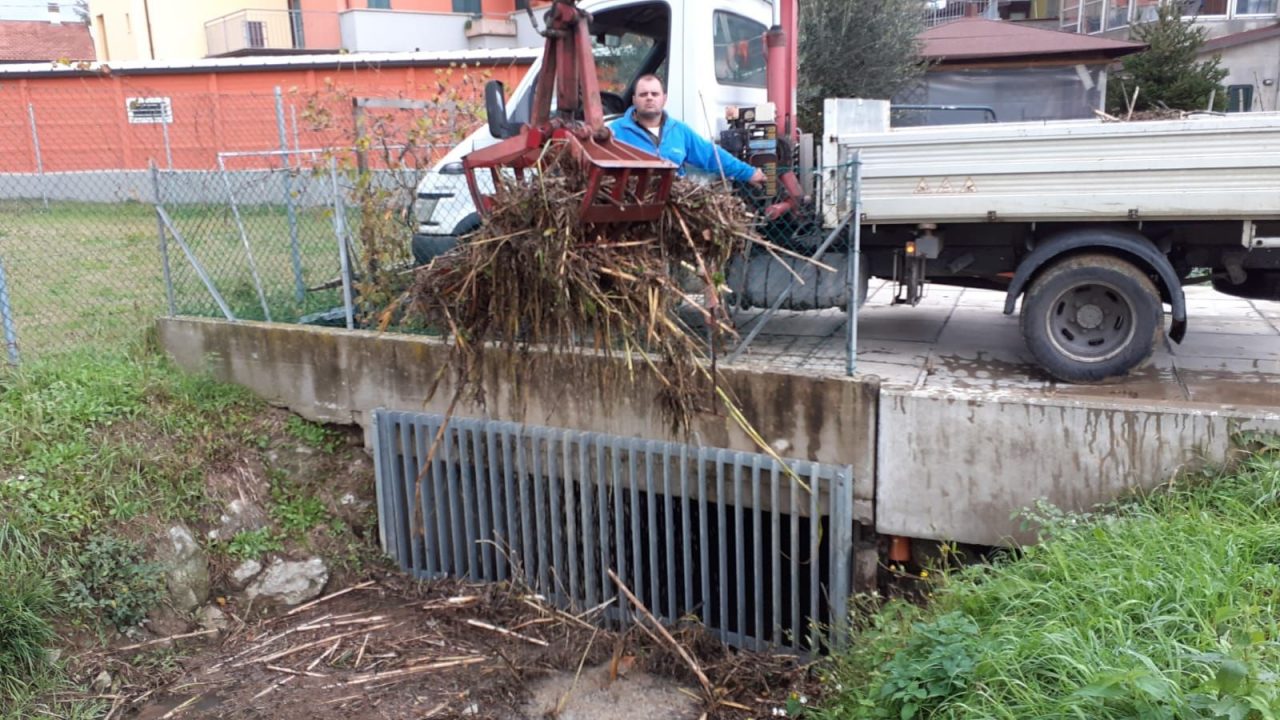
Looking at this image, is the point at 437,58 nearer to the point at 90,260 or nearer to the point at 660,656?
the point at 90,260

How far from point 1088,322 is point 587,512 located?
3209 mm

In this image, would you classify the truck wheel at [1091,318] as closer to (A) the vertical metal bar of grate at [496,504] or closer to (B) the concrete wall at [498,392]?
(B) the concrete wall at [498,392]

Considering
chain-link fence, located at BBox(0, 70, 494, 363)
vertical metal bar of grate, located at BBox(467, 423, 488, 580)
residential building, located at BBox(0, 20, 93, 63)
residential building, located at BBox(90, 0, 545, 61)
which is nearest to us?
vertical metal bar of grate, located at BBox(467, 423, 488, 580)

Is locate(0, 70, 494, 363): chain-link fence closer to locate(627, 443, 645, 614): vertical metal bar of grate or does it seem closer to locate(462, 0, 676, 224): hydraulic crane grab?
locate(627, 443, 645, 614): vertical metal bar of grate

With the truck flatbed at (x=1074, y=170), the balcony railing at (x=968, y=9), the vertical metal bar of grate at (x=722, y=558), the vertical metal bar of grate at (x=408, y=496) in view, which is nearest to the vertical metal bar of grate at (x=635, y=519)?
the vertical metal bar of grate at (x=722, y=558)

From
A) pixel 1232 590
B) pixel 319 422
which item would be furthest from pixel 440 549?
pixel 1232 590

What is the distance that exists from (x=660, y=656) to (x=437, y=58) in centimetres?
1363

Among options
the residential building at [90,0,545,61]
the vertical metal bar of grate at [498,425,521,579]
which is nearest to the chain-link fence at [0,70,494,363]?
the vertical metal bar of grate at [498,425,521,579]

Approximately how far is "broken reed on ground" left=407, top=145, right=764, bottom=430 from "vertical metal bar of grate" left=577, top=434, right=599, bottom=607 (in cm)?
193

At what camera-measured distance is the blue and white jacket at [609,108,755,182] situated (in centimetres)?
434

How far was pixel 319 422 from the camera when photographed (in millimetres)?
6543

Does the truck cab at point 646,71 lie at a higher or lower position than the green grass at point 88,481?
higher

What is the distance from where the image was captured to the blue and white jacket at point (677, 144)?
14.2 ft

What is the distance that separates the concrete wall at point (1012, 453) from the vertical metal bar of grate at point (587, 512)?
173 cm
